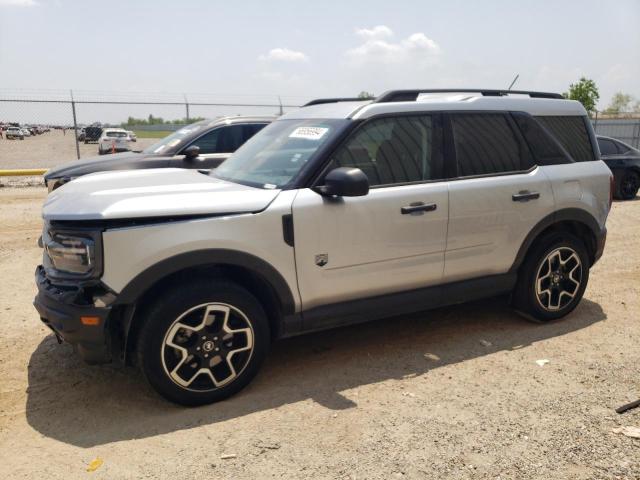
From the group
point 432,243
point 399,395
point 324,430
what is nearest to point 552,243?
point 432,243

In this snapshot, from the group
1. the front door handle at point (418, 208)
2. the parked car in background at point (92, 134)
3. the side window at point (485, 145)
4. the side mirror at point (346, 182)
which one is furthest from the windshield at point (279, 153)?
the parked car in background at point (92, 134)

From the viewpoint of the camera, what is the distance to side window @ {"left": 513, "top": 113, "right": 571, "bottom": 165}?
4.54 m

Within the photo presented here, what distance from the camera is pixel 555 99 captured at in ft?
16.0

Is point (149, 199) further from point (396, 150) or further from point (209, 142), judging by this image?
point (209, 142)

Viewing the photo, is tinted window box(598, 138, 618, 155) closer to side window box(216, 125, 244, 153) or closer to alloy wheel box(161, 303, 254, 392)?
side window box(216, 125, 244, 153)

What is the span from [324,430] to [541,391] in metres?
1.48

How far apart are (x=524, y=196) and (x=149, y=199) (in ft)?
9.37

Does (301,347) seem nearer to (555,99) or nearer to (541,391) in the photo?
(541,391)

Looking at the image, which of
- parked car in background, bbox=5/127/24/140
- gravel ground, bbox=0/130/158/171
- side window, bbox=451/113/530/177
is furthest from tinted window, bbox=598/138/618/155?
parked car in background, bbox=5/127/24/140

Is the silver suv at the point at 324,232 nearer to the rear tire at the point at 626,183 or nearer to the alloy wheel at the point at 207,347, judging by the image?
the alloy wheel at the point at 207,347

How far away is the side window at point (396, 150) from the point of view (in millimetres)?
3793

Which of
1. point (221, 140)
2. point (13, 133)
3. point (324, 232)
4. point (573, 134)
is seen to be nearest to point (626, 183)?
point (573, 134)

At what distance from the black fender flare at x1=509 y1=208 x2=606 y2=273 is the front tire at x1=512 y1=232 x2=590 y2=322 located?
0.12m

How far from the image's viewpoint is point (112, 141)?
2362 cm
